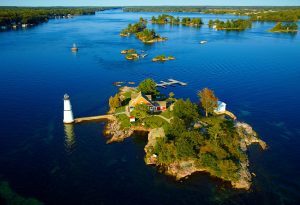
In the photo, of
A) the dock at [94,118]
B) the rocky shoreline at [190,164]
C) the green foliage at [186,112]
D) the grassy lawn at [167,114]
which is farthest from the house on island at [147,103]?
the rocky shoreline at [190,164]

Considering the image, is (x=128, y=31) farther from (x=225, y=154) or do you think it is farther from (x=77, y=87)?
(x=225, y=154)

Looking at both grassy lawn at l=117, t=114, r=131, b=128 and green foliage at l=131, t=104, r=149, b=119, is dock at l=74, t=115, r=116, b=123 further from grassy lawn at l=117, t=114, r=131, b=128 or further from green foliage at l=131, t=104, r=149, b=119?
green foliage at l=131, t=104, r=149, b=119

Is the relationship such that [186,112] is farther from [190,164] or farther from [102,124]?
[102,124]

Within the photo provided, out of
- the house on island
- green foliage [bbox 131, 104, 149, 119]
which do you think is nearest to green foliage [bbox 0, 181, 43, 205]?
green foliage [bbox 131, 104, 149, 119]

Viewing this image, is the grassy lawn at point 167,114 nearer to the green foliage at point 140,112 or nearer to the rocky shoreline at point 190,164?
the green foliage at point 140,112

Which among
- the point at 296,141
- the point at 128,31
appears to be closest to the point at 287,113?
the point at 296,141

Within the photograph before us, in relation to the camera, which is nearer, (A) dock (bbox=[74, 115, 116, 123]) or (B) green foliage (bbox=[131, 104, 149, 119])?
(B) green foliage (bbox=[131, 104, 149, 119])

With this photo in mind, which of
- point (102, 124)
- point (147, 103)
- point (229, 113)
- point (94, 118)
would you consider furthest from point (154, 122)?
point (229, 113)
